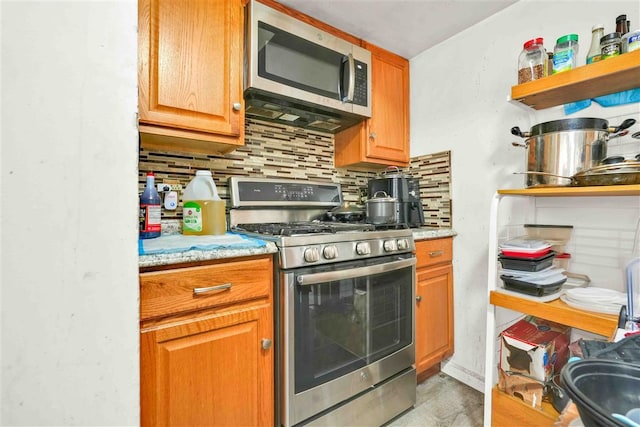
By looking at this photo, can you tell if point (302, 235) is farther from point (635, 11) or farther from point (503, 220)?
point (635, 11)

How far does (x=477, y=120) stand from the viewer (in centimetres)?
169

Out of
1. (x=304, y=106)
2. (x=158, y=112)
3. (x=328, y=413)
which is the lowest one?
(x=328, y=413)

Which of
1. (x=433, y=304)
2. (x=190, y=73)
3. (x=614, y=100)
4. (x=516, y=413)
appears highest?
(x=190, y=73)

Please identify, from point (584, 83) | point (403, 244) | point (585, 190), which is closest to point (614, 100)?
point (584, 83)

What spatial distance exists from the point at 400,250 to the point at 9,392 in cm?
133

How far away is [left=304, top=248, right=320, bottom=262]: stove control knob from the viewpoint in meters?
1.08

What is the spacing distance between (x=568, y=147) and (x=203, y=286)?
1.39 meters

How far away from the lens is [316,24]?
5.29 ft

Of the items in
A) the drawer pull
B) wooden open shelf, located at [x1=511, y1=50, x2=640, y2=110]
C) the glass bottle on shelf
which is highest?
the glass bottle on shelf

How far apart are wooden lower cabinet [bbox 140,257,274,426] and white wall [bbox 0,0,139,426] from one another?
0.64 feet

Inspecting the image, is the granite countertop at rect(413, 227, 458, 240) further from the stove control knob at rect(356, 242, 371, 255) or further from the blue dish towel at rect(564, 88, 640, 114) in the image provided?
the blue dish towel at rect(564, 88, 640, 114)

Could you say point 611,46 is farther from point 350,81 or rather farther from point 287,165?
point 287,165

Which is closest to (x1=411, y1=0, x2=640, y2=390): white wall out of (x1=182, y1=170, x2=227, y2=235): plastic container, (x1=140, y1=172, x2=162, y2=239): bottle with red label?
(x1=182, y1=170, x2=227, y2=235): plastic container

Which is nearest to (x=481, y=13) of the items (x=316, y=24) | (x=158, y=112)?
(x=316, y=24)
